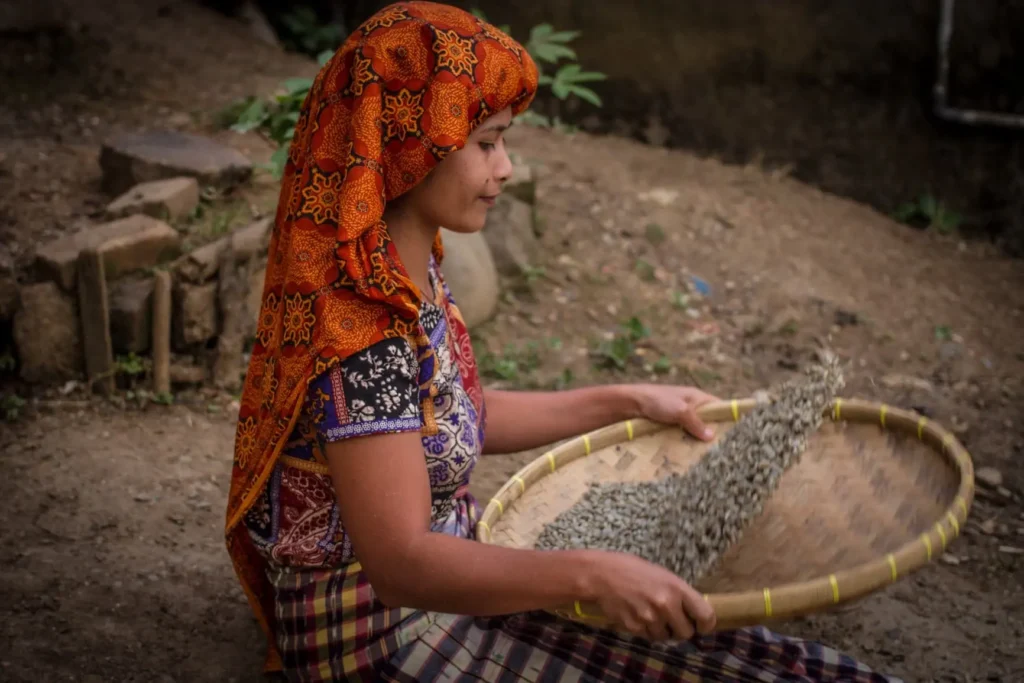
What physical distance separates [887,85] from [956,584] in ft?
10.6

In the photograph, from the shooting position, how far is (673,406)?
7.41 ft

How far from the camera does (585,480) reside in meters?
2.22

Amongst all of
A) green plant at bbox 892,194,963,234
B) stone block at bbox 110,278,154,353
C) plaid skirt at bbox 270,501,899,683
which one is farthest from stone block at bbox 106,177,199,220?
green plant at bbox 892,194,963,234

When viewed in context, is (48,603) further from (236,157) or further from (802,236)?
(802,236)

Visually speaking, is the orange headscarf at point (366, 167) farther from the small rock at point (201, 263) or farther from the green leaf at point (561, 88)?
the green leaf at point (561, 88)

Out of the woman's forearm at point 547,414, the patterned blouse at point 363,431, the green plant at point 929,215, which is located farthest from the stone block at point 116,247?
the green plant at point 929,215

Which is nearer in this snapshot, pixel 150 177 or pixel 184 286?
pixel 184 286

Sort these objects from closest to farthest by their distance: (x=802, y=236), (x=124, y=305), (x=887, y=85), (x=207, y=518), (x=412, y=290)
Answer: (x=412, y=290) < (x=207, y=518) < (x=124, y=305) < (x=802, y=236) < (x=887, y=85)

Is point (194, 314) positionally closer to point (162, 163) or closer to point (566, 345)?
point (162, 163)

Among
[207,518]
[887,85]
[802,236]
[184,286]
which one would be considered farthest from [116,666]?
[887,85]

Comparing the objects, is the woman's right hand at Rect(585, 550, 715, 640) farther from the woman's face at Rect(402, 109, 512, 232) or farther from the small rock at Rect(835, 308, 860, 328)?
the small rock at Rect(835, 308, 860, 328)

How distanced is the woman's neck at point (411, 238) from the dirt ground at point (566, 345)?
41.8 inches

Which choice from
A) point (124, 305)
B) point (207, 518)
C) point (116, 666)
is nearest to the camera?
point (116, 666)

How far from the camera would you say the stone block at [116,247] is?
3324 millimetres
